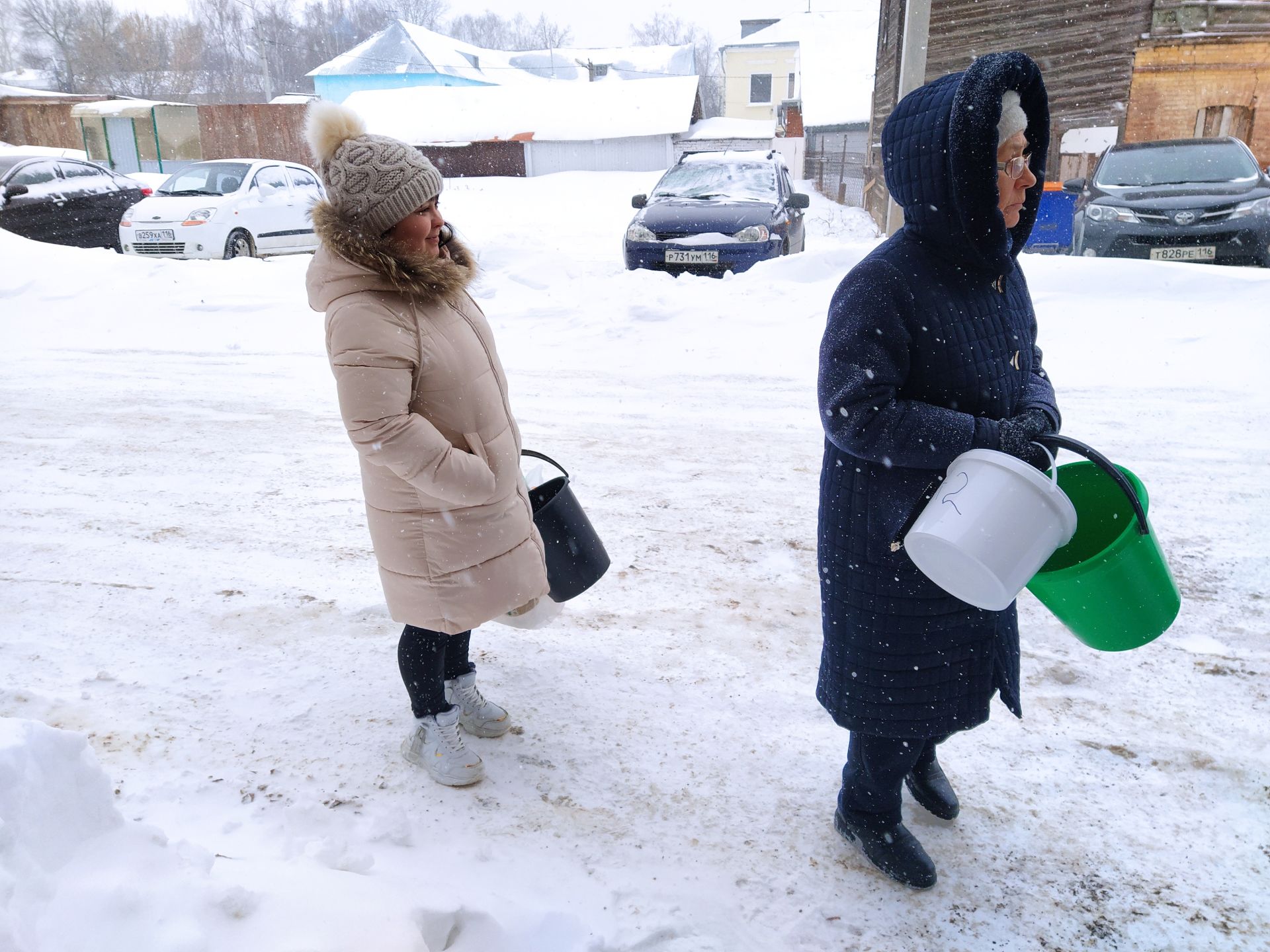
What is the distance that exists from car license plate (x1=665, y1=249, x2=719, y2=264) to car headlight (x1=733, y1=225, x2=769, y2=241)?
1.01 feet

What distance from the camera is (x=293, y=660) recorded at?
3.03 m

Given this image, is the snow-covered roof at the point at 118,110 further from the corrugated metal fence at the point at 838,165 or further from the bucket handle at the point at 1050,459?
the bucket handle at the point at 1050,459

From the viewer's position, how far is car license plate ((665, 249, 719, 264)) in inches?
360

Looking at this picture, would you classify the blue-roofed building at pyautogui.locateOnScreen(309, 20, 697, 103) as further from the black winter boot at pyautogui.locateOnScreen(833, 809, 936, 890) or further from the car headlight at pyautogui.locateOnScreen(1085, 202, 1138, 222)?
the black winter boot at pyautogui.locateOnScreen(833, 809, 936, 890)

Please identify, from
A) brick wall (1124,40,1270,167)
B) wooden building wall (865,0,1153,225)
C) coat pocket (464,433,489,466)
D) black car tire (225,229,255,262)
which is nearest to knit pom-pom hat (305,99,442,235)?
coat pocket (464,433,489,466)

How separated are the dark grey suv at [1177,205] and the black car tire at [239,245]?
397 inches

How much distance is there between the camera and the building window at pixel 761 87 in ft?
184

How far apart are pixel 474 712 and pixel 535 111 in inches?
1500

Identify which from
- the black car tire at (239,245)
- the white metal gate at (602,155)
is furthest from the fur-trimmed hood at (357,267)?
the white metal gate at (602,155)

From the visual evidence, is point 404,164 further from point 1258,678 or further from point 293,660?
point 1258,678

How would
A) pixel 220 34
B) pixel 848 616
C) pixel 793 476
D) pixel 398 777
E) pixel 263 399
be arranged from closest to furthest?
pixel 848 616 < pixel 398 777 < pixel 793 476 < pixel 263 399 < pixel 220 34

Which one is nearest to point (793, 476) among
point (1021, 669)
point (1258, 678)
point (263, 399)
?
point (1021, 669)

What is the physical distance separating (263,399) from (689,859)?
484cm

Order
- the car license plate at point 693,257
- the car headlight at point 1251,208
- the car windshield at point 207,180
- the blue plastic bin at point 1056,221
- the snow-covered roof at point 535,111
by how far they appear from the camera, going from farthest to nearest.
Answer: the snow-covered roof at point 535,111
the car windshield at point 207,180
the blue plastic bin at point 1056,221
the car license plate at point 693,257
the car headlight at point 1251,208
